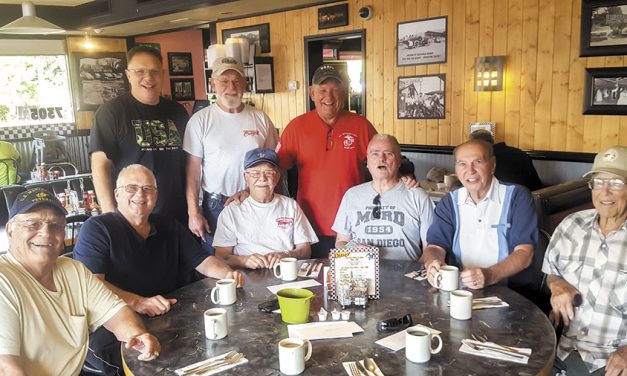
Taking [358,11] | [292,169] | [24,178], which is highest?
[358,11]

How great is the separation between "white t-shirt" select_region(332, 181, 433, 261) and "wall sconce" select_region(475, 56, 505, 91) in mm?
3084

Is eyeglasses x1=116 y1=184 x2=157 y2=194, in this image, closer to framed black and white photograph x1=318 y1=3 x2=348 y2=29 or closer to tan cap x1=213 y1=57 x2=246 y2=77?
tan cap x1=213 y1=57 x2=246 y2=77

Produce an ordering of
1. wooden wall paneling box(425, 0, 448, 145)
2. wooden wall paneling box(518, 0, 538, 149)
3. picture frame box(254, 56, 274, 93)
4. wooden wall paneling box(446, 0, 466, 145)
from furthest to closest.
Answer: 1. picture frame box(254, 56, 274, 93)
2. wooden wall paneling box(425, 0, 448, 145)
3. wooden wall paneling box(446, 0, 466, 145)
4. wooden wall paneling box(518, 0, 538, 149)

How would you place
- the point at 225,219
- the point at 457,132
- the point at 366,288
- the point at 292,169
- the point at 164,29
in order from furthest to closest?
the point at 164,29 → the point at 457,132 → the point at 292,169 → the point at 225,219 → the point at 366,288

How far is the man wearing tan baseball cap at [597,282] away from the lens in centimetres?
197

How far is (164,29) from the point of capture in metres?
9.25

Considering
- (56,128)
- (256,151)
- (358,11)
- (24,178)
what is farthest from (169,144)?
(56,128)

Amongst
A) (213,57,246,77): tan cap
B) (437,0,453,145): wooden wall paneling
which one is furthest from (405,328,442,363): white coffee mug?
(437,0,453,145): wooden wall paneling

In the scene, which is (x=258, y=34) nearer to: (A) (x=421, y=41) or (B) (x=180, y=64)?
(A) (x=421, y=41)

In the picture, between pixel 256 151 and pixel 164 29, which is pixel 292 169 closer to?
pixel 256 151

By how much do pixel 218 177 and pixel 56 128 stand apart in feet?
26.0

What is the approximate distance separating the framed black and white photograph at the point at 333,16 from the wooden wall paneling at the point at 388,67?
1.86 feet

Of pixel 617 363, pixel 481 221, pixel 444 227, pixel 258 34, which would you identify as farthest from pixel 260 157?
pixel 258 34

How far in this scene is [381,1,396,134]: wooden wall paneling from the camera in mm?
6168
